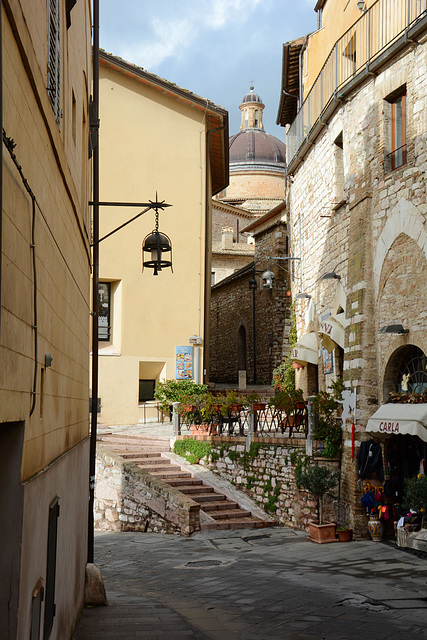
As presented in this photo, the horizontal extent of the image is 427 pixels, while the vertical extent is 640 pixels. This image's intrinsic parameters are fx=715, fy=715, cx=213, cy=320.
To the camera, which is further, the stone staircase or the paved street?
the stone staircase

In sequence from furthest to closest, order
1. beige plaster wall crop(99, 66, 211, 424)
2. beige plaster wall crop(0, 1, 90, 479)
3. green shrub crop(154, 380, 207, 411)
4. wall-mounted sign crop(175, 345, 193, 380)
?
wall-mounted sign crop(175, 345, 193, 380), beige plaster wall crop(99, 66, 211, 424), green shrub crop(154, 380, 207, 411), beige plaster wall crop(0, 1, 90, 479)

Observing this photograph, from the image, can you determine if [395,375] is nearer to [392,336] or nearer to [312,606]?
[392,336]

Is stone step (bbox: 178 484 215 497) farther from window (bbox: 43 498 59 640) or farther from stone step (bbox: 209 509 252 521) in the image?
window (bbox: 43 498 59 640)

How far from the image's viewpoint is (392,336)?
12938mm

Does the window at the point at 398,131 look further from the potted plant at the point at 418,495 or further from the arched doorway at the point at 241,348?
the arched doorway at the point at 241,348

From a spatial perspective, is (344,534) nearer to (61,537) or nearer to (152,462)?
(152,462)

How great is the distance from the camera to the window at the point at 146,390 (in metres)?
23.8

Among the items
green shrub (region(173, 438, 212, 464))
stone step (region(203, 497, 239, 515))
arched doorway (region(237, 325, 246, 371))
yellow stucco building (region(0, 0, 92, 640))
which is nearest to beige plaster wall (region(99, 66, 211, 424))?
green shrub (region(173, 438, 212, 464))

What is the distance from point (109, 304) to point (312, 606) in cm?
1574

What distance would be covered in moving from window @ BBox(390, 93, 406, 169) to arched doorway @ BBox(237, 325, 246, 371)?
2093 centimetres

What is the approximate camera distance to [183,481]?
16953 millimetres

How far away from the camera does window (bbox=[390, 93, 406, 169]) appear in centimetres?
1307

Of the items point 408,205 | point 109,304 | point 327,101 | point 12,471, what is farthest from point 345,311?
point 12,471

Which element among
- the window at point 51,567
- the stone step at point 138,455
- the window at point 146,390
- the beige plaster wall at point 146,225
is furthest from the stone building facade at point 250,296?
the window at point 51,567
